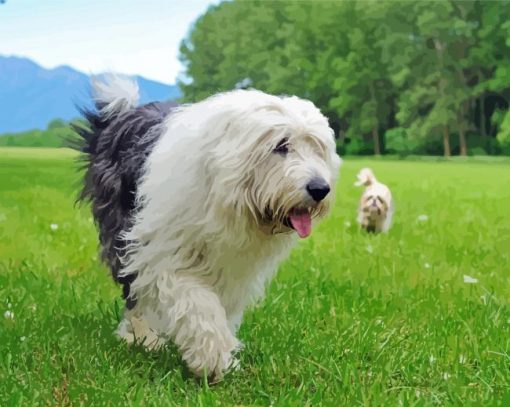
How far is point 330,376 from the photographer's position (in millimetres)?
3156

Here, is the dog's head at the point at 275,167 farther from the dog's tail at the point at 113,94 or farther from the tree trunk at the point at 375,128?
the tree trunk at the point at 375,128

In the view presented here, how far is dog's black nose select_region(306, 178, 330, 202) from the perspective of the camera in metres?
2.90

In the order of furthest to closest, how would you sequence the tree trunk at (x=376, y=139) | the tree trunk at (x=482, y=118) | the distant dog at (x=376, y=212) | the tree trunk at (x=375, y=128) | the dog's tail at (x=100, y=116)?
the tree trunk at (x=482, y=118) → the tree trunk at (x=376, y=139) → the tree trunk at (x=375, y=128) → the distant dog at (x=376, y=212) → the dog's tail at (x=100, y=116)

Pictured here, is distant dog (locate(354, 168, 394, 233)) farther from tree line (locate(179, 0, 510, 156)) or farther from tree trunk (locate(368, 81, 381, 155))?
tree trunk (locate(368, 81, 381, 155))

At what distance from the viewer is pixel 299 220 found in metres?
2.99

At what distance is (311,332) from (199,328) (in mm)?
808

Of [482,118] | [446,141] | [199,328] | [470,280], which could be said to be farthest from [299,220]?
[482,118]

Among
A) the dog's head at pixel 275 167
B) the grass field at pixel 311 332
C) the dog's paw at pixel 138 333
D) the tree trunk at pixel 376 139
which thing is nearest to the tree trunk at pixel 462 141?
the tree trunk at pixel 376 139

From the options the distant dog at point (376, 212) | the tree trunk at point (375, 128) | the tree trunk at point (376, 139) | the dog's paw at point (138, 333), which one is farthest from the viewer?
the tree trunk at point (376, 139)

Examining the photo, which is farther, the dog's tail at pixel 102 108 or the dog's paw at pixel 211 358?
the dog's tail at pixel 102 108

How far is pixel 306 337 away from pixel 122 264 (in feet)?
2.94

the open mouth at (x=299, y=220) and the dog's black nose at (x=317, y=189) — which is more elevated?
the dog's black nose at (x=317, y=189)

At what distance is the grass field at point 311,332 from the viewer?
115 inches

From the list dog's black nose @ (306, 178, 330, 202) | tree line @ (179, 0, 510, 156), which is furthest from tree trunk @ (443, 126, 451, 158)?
dog's black nose @ (306, 178, 330, 202)
